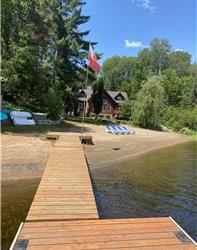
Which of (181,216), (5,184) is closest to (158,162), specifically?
(181,216)

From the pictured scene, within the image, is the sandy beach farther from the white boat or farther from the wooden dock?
the wooden dock

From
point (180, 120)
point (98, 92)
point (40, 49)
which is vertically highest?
point (40, 49)

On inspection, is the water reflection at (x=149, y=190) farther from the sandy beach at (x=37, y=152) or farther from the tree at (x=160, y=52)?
the tree at (x=160, y=52)

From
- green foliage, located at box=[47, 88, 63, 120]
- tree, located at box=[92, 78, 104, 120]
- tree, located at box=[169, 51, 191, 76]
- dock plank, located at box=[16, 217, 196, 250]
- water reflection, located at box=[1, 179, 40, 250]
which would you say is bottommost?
water reflection, located at box=[1, 179, 40, 250]

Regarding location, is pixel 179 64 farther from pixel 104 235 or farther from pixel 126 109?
pixel 104 235

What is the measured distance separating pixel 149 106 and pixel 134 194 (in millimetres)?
23990

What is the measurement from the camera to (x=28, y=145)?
14.0 meters

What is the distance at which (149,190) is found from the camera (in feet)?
31.6

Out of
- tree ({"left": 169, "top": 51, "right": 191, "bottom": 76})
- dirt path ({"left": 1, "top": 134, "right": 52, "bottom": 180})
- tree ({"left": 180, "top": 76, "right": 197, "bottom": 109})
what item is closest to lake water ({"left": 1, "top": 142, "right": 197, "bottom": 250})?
dirt path ({"left": 1, "top": 134, "right": 52, "bottom": 180})

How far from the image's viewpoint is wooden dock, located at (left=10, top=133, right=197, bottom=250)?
4.08 metres

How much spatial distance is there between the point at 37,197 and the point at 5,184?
132 inches

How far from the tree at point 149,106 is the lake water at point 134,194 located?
18.6 metres

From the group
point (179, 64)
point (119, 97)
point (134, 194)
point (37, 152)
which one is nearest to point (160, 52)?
point (179, 64)

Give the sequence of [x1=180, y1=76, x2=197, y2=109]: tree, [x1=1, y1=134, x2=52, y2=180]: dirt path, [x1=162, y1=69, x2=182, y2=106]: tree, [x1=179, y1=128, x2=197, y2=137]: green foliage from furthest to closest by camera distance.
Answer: [x1=162, y1=69, x2=182, y2=106]: tree, [x1=180, y1=76, x2=197, y2=109]: tree, [x1=179, y1=128, x2=197, y2=137]: green foliage, [x1=1, y1=134, x2=52, y2=180]: dirt path
